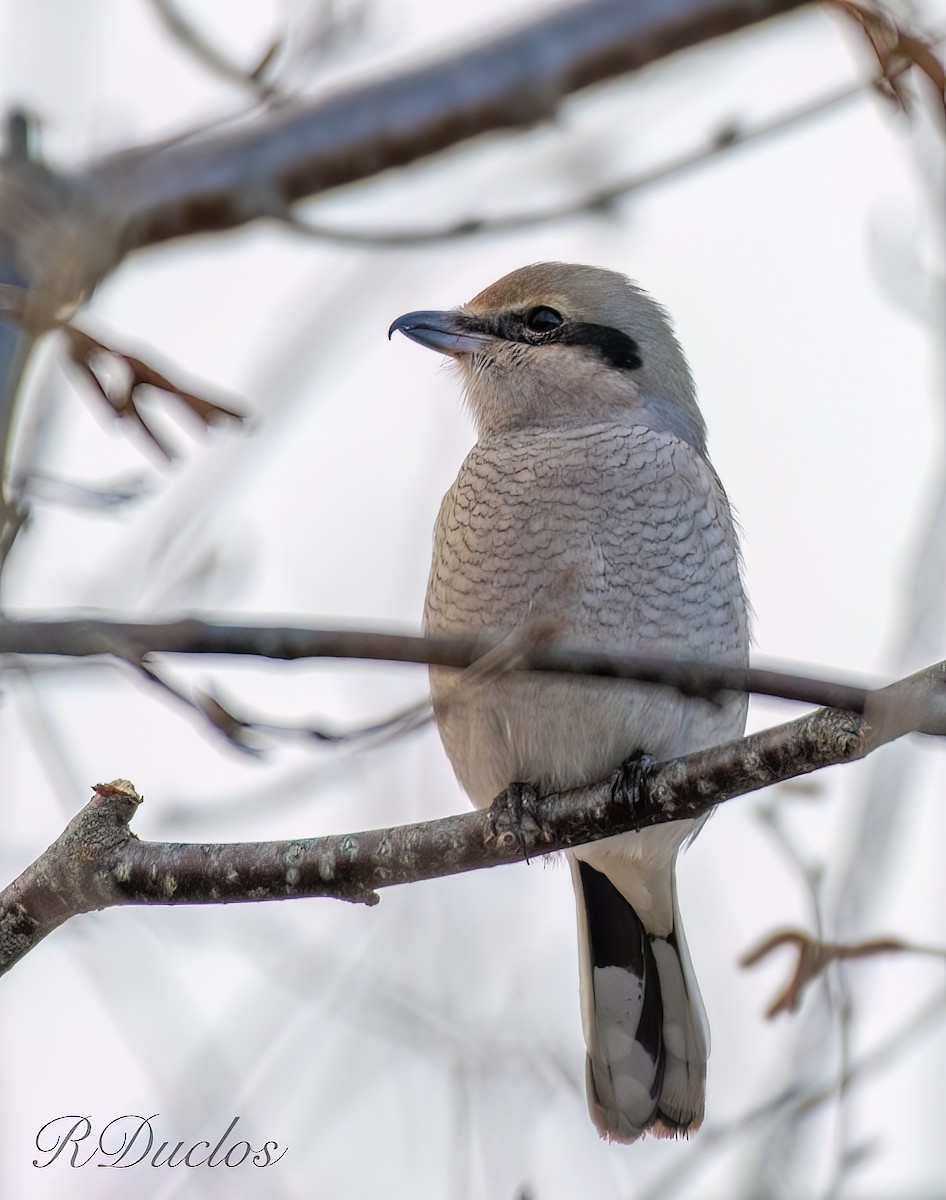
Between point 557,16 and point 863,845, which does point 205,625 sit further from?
→ point 557,16

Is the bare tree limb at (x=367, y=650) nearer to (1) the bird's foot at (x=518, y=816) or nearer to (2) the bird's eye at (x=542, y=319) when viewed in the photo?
(1) the bird's foot at (x=518, y=816)

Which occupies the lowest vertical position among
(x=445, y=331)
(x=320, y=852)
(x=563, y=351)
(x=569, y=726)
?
(x=320, y=852)

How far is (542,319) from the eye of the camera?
14.3ft

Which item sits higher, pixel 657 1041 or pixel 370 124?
pixel 370 124

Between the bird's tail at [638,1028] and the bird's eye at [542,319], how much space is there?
5.14ft

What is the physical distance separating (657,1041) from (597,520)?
1383 millimetres

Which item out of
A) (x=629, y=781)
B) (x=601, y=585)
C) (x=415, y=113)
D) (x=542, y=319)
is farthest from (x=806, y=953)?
(x=415, y=113)

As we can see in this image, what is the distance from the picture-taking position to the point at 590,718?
3418 millimetres

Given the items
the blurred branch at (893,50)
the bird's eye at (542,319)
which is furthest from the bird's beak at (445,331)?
the blurred branch at (893,50)

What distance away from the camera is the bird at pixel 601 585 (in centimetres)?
345

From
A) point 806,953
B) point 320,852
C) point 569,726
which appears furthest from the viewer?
point 569,726

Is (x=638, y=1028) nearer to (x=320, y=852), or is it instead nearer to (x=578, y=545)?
(x=578, y=545)

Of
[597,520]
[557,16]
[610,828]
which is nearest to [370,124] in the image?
[557,16]

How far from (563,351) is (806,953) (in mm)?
1909
